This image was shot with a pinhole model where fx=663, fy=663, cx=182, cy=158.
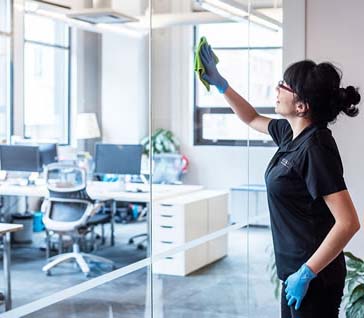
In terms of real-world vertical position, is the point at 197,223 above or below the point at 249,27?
below

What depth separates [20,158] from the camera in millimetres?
6539

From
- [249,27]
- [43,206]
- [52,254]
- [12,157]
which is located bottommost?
[52,254]

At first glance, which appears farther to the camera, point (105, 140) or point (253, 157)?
Result: point (105, 140)

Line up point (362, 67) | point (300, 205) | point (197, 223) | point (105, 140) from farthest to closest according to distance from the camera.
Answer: point (105, 140) → point (197, 223) → point (362, 67) → point (300, 205)

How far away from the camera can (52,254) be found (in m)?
6.08

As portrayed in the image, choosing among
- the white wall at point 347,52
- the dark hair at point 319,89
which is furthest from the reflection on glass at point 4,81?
the dark hair at point 319,89

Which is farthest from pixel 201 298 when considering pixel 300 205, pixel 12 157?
pixel 12 157

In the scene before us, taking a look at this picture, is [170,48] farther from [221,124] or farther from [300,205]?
[300,205]

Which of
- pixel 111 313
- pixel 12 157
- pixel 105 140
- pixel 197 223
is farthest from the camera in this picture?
pixel 105 140

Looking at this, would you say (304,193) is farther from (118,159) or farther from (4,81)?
(4,81)

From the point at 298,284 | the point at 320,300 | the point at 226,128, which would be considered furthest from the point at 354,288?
the point at 226,128

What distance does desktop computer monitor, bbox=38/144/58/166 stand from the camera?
6807 mm

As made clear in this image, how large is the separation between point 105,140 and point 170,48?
242 cm

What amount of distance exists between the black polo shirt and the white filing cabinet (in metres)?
1.21
